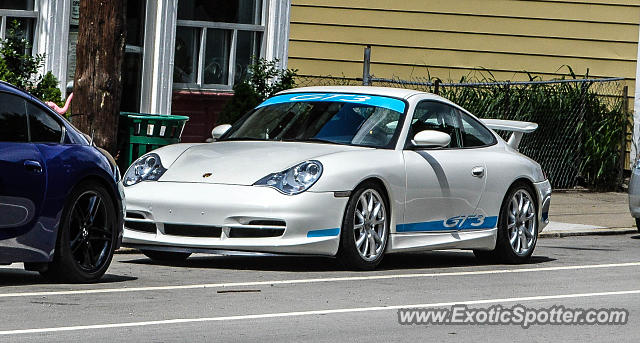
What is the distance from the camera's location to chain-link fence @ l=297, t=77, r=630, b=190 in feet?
66.7

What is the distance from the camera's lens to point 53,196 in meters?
8.81

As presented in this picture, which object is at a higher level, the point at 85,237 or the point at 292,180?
the point at 292,180

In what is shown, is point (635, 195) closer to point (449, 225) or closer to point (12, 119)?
point (449, 225)

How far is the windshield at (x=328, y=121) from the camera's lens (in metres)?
11.2

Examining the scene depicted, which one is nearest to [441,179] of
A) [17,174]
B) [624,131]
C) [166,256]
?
[166,256]

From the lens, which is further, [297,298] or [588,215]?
[588,215]

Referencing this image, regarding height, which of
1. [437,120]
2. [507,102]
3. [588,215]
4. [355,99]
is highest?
[355,99]

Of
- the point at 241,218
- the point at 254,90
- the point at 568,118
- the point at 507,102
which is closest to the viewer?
the point at 241,218

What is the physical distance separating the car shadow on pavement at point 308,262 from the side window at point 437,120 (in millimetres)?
1063

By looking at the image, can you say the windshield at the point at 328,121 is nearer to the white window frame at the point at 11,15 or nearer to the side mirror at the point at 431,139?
the side mirror at the point at 431,139

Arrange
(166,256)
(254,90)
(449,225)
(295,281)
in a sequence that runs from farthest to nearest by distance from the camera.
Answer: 1. (254,90)
2. (449,225)
3. (166,256)
4. (295,281)

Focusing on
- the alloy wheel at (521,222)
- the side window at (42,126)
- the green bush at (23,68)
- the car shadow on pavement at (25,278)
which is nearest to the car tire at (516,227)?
the alloy wheel at (521,222)

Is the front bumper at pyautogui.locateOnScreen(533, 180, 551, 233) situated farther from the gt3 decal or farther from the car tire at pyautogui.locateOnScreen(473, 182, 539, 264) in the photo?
the gt3 decal

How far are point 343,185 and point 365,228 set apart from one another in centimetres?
44
